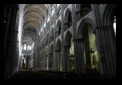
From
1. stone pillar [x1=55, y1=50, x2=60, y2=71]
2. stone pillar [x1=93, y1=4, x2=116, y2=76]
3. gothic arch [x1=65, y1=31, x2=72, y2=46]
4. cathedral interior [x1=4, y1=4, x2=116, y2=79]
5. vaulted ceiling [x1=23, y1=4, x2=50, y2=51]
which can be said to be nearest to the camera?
cathedral interior [x1=4, y1=4, x2=116, y2=79]

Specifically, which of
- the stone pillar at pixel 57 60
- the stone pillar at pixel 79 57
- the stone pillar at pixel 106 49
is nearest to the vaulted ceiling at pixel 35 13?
the stone pillar at pixel 57 60

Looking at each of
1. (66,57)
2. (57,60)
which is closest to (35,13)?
(57,60)

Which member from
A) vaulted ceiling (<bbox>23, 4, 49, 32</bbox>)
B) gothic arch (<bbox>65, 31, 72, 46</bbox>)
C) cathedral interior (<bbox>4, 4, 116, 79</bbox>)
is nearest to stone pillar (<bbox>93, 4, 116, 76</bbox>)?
cathedral interior (<bbox>4, 4, 116, 79</bbox>)

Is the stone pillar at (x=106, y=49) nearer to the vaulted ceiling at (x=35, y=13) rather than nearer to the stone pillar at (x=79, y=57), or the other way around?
the stone pillar at (x=79, y=57)

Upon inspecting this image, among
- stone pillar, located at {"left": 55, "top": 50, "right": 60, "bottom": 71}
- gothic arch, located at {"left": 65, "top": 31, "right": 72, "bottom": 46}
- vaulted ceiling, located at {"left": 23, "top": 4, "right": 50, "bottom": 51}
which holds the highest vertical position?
vaulted ceiling, located at {"left": 23, "top": 4, "right": 50, "bottom": 51}

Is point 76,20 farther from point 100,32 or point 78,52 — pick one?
point 100,32

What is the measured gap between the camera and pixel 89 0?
146 inches

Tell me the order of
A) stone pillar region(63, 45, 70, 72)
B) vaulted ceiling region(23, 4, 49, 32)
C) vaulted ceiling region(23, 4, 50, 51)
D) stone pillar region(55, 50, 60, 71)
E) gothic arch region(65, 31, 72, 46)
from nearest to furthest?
stone pillar region(63, 45, 70, 72)
gothic arch region(65, 31, 72, 46)
stone pillar region(55, 50, 60, 71)
vaulted ceiling region(23, 4, 50, 51)
vaulted ceiling region(23, 4, 49, 32)

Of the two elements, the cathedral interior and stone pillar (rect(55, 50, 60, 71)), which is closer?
the cathedral interior

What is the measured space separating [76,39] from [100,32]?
15.1 feet

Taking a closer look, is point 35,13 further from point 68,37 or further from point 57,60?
point 68,37

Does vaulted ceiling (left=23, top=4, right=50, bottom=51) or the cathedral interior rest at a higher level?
vaulted ceiling (left=23, top=4, right=50, bottom=51)

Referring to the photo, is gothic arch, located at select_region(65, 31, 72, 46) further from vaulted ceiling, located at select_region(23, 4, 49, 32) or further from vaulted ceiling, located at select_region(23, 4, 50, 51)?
vaulted ceiling, located at select_region(23, 4, 49, 32)

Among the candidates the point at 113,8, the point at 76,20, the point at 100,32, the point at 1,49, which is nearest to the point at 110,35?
the point at 100,32
